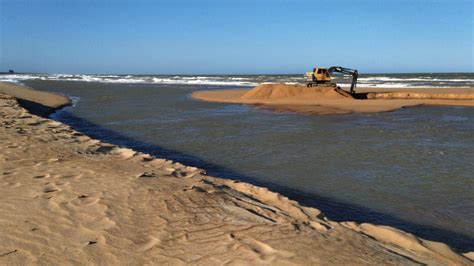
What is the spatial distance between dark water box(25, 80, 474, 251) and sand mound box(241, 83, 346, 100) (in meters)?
8.28

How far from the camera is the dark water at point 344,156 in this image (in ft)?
16.9

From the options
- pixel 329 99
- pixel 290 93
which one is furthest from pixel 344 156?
pixel 290 93

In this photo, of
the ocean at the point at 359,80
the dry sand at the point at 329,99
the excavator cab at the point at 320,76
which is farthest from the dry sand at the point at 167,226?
the ocean at the point at 359,80

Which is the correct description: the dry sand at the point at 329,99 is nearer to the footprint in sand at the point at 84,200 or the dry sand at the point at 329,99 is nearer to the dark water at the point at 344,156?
the dark water at the point at 344,156

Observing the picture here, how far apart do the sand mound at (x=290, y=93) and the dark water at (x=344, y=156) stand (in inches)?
326

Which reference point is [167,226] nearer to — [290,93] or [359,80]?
[290,93]

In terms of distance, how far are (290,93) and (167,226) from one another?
825 inches

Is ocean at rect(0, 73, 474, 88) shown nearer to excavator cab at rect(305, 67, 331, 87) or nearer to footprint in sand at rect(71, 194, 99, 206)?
excavator cab at rect(305, 67, 331, 87)

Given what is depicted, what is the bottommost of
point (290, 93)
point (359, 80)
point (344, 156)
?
point (359, 80)

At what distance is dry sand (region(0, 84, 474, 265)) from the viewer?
125 inches

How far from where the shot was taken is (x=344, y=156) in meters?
8.16

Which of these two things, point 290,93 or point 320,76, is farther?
point 320,76

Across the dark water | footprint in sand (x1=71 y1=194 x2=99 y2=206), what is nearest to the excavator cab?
the dark water

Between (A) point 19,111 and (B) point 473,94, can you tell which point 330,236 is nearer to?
(A) point 19,111
